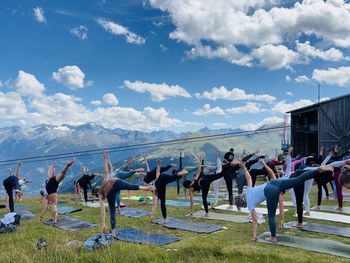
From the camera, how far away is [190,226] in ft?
38.8

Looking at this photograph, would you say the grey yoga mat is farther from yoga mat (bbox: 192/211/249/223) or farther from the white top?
→ the white top

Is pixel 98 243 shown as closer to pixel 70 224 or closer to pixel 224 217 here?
pixel 70 224

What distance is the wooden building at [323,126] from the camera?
31128mm

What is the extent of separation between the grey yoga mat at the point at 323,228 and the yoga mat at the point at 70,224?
23.1ft

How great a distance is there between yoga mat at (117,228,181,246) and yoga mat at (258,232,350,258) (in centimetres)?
264

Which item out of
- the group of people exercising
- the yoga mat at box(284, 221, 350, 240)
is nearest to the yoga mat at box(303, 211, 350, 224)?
the group of people exercising

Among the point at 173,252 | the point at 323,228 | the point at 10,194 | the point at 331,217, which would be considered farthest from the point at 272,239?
the point at 10,194

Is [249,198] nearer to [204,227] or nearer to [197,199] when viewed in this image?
[204,227]

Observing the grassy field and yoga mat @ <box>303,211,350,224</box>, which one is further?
yoga mat @ <box>303,211,350,224</box>

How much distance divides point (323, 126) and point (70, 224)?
27.1 m

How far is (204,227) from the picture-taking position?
11586 mm

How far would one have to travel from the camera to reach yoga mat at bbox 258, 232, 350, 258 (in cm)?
834

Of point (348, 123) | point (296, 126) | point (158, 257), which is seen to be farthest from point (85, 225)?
point (296, 126)

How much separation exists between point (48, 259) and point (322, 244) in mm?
6830
